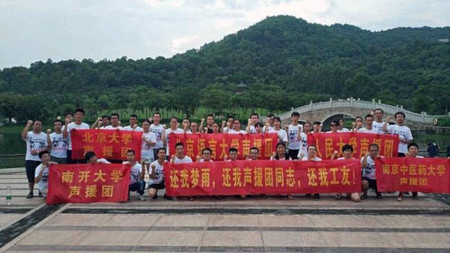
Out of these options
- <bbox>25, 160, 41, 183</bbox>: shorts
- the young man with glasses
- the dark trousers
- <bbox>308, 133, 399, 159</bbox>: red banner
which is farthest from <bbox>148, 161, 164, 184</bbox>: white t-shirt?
the young man with glasses

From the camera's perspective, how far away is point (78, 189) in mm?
8602

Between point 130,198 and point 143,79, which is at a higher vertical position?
point 143,79

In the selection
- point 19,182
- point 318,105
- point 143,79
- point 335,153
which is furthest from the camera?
point 143,79

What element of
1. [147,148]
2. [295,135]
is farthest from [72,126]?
[295,135]

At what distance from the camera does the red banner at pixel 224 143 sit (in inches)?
397

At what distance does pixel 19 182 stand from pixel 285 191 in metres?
7.39

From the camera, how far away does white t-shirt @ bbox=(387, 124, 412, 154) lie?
30.7 feet

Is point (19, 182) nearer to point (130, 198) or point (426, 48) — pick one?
point (130, 198)

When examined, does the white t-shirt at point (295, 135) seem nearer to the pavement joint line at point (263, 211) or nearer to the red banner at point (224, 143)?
the red banner at point (224, 143)

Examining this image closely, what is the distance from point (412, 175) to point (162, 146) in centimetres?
554

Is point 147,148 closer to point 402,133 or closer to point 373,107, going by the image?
point 402,133

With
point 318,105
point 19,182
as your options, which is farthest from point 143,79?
point 19,182

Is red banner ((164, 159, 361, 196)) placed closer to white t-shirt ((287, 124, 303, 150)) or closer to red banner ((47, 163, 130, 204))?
red banner ((47, 163, 130, 204))

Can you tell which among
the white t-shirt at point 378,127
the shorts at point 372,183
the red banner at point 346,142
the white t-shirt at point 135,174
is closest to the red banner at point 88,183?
the white t-shirt at point 135,174
